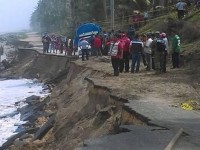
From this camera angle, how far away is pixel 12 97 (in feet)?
97.8

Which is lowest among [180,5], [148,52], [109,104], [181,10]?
[109,104]

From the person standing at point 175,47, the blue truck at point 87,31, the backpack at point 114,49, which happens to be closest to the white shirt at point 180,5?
the blue truck at point 87,31

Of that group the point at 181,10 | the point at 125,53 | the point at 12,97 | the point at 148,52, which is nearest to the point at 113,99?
the point at 125,53

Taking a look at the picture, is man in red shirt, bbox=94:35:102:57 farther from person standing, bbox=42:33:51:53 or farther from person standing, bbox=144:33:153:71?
person standing, bbox=42:33:51:53

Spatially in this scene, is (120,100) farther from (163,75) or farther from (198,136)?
(163,75)

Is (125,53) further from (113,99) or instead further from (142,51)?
(113,99)

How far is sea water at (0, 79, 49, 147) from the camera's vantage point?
19.4 m

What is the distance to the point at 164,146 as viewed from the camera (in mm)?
6898

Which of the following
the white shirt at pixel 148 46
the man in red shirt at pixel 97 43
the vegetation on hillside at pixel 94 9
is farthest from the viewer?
the vegetation on hillside at pixel 94 9

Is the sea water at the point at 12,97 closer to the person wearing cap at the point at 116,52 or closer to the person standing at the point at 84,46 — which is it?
the person standing at the point at 84,46

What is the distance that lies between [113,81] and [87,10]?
133 ft

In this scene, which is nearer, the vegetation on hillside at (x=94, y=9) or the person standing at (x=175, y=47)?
the person standing at (x=175, y=47)

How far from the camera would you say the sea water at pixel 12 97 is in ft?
63.6

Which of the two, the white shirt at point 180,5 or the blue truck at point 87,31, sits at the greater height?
the white shirt at point 180,5
